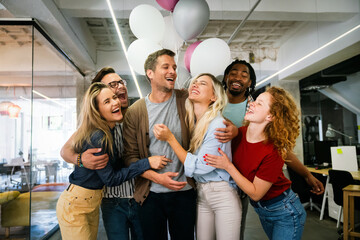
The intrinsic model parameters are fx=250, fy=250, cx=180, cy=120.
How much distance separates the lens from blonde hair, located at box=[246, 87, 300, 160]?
1.48 m

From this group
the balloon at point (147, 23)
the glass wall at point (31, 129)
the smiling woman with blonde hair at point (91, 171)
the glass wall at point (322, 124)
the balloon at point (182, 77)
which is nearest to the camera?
the smiling woman with blonde hair at point (91, 171)

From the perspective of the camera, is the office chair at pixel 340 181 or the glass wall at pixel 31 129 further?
the glass wall at pixel 31 129

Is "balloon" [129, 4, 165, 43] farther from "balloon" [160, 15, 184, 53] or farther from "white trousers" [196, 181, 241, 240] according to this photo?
"white trousers" [196, 181, 241, 240]

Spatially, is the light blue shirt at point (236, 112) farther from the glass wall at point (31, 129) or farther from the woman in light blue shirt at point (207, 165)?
the glass wall at point (31, 129)

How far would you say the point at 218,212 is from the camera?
1.53 metres

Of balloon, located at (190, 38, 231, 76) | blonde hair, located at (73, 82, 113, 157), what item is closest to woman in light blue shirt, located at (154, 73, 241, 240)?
blonde hair, located at (73, 82, 113, 157)

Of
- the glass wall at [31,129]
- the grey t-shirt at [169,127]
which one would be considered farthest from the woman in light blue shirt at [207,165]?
the glass wall at [31,129]

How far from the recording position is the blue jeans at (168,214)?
1.61 metres

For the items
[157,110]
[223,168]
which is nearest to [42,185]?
[157,110]

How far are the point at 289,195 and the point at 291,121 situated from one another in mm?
455

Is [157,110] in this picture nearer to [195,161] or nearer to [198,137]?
[198,137]

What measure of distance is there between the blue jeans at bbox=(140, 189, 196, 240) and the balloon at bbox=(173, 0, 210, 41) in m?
1.61

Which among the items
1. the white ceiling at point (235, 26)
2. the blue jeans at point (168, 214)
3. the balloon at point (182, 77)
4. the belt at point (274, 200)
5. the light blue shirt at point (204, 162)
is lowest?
the blue jeans at point (168, 214)

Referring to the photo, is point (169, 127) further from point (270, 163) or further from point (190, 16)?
point (190, 16)
